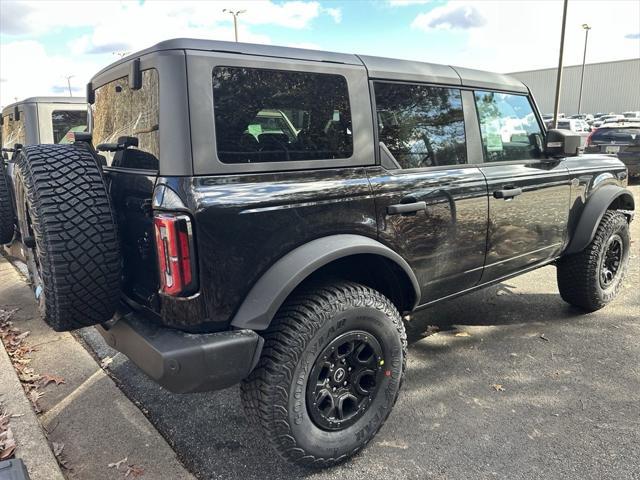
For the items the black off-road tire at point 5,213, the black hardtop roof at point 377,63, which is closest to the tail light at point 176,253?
the black hardtop roof at point 377,63

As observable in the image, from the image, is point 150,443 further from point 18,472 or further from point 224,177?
point 224,177

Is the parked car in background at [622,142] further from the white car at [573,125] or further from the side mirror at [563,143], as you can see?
the white car at [573,125]

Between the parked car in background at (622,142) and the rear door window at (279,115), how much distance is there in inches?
424

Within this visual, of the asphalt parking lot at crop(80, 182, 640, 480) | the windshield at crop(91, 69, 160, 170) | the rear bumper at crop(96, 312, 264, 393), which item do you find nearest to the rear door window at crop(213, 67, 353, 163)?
the windshield at crop(91, 69, 160, 170)

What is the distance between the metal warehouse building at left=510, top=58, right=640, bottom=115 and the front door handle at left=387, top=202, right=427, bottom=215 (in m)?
57.7

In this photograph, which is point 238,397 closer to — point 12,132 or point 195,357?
point 195,357

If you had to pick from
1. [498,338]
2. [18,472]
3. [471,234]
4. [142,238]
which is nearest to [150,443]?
[18,472]

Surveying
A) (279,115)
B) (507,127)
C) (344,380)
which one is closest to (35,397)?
(344,380)

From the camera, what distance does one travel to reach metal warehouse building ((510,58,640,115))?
5603 centimetres

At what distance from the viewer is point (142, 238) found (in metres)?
2.22

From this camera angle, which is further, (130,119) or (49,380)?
(49,380)

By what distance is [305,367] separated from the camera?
224 cm

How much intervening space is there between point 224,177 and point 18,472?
1.40 meters

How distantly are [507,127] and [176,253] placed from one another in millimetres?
2616
